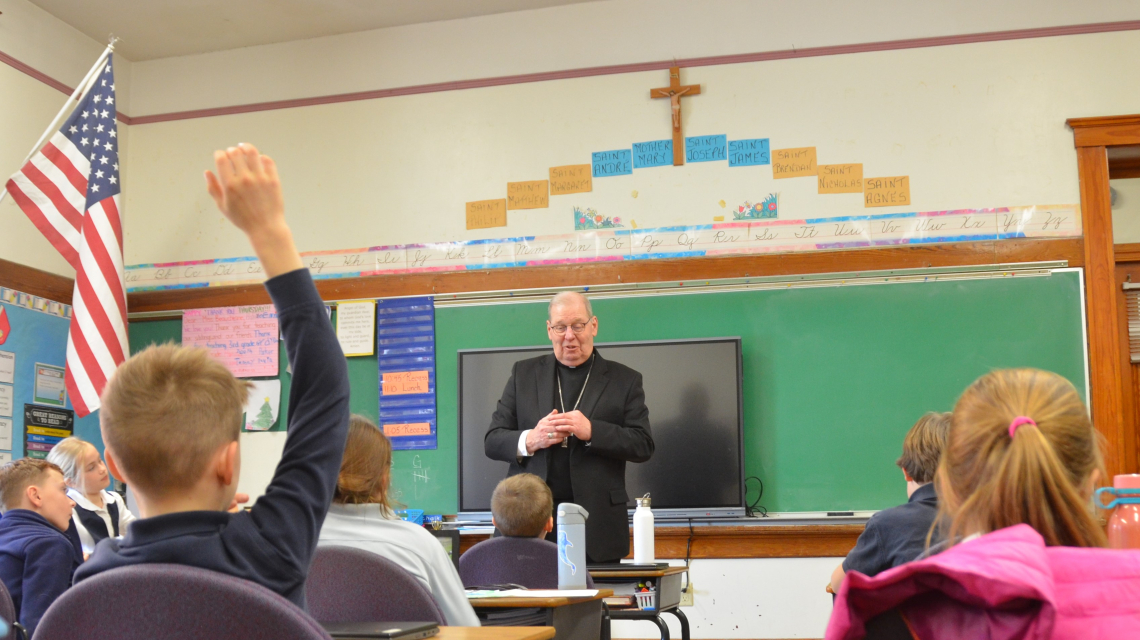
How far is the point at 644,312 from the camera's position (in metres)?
5.22

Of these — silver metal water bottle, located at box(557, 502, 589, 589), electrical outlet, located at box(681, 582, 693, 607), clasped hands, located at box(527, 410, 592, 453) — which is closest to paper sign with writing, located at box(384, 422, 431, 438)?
electrical outlet, located at box(681, 582, 693, 607)

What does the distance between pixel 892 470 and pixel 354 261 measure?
3105mm

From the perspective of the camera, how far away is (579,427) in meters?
3.37

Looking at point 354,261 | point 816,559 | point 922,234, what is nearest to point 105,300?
point 354,261

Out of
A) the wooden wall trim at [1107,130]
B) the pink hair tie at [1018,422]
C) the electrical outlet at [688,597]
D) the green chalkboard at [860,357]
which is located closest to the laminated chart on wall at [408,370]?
the green chalkboard at [860,357]

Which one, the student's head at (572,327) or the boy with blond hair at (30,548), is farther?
the student's head at (572,327)

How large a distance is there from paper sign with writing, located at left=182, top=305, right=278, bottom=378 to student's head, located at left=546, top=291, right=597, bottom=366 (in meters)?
2.46

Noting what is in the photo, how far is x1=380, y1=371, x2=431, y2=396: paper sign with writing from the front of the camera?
5414 mm

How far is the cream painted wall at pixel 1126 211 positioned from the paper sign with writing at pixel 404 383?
367 centimetres

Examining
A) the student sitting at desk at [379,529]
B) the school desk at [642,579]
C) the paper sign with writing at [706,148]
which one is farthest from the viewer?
the paper sign with writing at [706,148]

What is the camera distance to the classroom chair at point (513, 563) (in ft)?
8.75

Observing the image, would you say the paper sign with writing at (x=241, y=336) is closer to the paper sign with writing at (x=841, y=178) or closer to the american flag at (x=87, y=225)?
the american flag at (x=87, y=225)

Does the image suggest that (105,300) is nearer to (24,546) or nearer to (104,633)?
(24,546)

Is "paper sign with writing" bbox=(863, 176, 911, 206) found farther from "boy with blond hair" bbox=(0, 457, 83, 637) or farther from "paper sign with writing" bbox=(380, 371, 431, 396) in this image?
"boy with blond hair" bbox=(0, 457, 83, 637)
